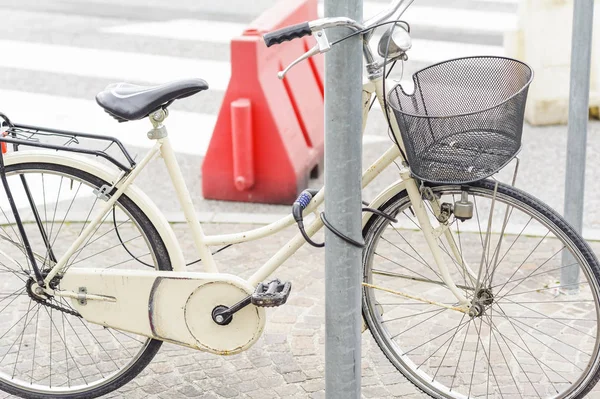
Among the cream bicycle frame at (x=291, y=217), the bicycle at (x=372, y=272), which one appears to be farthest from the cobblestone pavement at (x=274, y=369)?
the cream bicycle frame at (x=291, y=217)

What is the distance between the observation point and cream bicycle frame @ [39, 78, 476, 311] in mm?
4078

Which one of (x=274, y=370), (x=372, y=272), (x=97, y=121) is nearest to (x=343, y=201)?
(x=372, y=272)

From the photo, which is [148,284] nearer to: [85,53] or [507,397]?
[507,397]

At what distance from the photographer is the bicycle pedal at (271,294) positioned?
415cm

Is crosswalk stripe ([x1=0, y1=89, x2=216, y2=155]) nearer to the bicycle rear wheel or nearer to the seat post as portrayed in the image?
the bicycle rear wheel

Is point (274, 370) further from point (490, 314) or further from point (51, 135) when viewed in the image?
point (51, 135)

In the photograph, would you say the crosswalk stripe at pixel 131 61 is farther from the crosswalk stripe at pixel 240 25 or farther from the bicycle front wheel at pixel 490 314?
the bicycle front wheel at pixel 490 314

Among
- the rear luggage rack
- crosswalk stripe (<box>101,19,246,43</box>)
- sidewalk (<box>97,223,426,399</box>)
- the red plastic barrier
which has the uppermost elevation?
crosswalk stripe (<box>101,19,246,43</box>)

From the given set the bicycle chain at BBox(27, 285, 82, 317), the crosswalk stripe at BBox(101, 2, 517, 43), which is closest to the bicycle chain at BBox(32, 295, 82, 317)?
the bicycle chain at BBox(27, 285, 82, 317)

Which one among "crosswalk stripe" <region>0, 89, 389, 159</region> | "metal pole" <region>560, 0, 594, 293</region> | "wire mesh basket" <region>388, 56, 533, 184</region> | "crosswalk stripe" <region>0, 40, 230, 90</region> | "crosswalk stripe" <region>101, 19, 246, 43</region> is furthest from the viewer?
"crosswalk stripe" <region>101, 19, 246, 43</region>

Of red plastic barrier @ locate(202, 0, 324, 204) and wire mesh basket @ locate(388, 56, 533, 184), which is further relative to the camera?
red plastic barrier @ locate(202, 0, 324, 204)

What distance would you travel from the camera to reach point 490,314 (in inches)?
175

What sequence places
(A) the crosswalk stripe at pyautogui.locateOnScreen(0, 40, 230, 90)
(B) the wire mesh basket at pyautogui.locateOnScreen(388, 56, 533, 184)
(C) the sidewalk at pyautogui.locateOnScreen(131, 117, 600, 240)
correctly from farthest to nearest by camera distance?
(A) the crosswalk stripe at pyautogui.locateOnScreen(0, 40, 230, 90) → (C) the sidewalk at pyautogui.locateOnScreen(131, 117, 600, 240) → (B) the wire mesh basket at pyautogui.locateOnScreen(388, 56, 533, 184)

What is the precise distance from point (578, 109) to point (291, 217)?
1.79 meters
